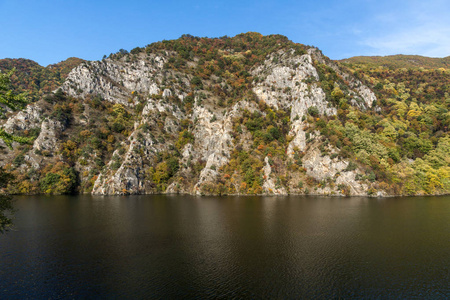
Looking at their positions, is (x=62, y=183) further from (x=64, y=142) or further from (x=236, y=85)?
(x=236, y=85)

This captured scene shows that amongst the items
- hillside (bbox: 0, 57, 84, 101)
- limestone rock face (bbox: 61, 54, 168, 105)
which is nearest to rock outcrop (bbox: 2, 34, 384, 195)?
limestone rock face (bbox: 61, 54, 168, 105)

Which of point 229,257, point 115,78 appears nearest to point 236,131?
point 229,257

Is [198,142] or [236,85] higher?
[236,85]

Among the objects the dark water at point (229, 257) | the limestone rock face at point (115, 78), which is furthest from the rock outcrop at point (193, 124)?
the dark water at point (229, 257)

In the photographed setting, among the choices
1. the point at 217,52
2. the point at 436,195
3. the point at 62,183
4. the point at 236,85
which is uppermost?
the point at 217,52

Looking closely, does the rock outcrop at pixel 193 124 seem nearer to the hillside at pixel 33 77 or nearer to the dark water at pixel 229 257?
the dark water at pixel 229 257

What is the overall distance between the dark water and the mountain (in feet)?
137

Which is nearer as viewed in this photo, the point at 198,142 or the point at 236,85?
the point at 198,142

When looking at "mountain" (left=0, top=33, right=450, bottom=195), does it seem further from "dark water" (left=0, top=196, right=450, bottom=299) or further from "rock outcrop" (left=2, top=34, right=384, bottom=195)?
"dark water" (left=0, top=196, right=450, bottom=299)

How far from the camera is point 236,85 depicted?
465 feet

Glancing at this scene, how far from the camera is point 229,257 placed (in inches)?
1142

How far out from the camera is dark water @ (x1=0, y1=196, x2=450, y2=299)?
2164 centimetres

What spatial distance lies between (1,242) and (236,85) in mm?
128777

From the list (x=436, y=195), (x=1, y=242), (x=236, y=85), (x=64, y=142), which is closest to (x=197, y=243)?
(x=1, y=242)
